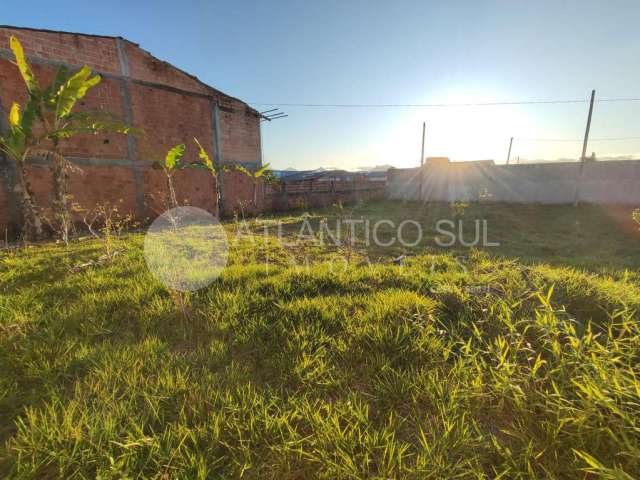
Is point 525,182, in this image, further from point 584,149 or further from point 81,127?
point 81,127

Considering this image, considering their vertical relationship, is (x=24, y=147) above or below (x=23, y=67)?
below

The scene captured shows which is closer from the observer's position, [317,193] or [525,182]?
[525,182]

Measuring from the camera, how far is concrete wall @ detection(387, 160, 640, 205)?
10.9 meters

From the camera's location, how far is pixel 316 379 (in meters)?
1.61

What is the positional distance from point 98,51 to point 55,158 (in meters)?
4.17

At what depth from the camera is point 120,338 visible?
200cm

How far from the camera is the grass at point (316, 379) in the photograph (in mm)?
1105

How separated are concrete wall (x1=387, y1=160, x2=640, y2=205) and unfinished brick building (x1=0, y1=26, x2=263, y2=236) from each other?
1128cm

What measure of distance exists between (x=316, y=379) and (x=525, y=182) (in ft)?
51.4

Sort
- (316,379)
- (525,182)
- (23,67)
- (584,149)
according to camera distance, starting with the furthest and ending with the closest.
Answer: (525,182), (584,149), (23,67), (316,379)

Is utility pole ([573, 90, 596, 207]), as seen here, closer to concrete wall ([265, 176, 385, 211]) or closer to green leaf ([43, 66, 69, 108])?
concrete wall ([265, 176, 385, 211])

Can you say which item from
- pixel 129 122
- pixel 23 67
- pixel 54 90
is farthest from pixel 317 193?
pixel 23 67

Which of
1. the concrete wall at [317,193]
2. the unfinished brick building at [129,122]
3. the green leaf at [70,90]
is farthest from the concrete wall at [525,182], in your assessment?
the green leaf at [70,90]

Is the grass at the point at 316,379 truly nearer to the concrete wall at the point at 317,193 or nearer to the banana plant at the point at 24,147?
the banana plant at the point at 24,147
